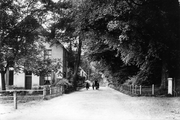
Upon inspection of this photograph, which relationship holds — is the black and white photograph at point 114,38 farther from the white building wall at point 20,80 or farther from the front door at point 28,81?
the white building wall at point 20,80

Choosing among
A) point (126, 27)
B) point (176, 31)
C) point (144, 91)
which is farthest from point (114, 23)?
point (144, 91)

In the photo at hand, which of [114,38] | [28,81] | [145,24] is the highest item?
[145,24]

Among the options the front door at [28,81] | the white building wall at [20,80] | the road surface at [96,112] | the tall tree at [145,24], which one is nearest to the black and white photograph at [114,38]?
the tall tree at [145,24]

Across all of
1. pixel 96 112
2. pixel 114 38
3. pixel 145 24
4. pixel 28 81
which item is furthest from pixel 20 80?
pixel 96 112

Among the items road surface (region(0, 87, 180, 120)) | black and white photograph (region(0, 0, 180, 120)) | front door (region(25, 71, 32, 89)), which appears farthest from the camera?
front door (region(25, 71, 32, 89))

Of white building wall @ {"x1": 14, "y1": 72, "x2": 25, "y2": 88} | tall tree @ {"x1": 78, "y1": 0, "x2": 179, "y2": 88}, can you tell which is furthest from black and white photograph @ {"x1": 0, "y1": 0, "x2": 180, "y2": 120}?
white building wall @ {"x1": 14, "y1": 72, "x2": 25, "y2": 88}

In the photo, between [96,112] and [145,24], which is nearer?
[96,112]

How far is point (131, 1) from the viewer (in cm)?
1881

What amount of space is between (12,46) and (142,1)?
11.8 metres

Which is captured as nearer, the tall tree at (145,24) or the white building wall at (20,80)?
the tall tree at (145,24)

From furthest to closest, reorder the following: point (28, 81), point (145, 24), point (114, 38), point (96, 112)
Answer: point (28, 81) → point (114, 38) → point (145, 24) → point (96, 112)

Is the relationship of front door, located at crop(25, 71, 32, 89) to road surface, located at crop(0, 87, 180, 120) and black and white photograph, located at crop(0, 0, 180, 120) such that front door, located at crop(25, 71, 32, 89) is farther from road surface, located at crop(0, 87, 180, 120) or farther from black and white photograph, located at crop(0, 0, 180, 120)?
road surface, located at crop(0, 87, 180, 120)

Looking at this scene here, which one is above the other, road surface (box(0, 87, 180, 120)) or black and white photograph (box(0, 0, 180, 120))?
black and white photograph (box(0, 0, 180, 120))

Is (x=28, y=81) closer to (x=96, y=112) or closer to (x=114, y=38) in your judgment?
(x=114, y=38)
